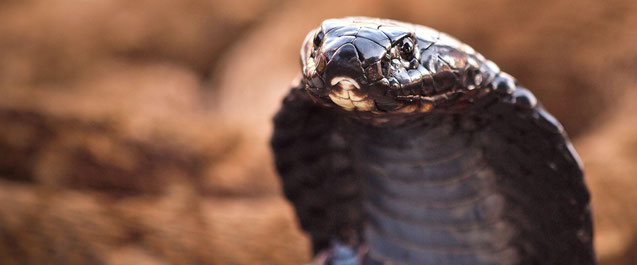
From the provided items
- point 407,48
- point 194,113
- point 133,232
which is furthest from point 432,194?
point 194,113

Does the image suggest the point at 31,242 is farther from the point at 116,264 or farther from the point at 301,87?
the point at 301,87

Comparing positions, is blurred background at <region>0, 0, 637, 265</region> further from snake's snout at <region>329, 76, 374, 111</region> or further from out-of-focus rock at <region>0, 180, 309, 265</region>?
snake's snout at <region>329, 76, 374, 111</region>

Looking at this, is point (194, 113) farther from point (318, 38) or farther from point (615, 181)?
point (318, 38)

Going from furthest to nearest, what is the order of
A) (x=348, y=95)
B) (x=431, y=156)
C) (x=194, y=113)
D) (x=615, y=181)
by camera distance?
1. (x=194, y=113)
2. (x=615, y=181)
3. (x=431, y=156)
4. (x=348, y=95)

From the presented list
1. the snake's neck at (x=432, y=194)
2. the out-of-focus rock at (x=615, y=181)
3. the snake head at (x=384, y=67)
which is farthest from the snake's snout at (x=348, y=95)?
the out-of-focus rock at (x=615, y=181)

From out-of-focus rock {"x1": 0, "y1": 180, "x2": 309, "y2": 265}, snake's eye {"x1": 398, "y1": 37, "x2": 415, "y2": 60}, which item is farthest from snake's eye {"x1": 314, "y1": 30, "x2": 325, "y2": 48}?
out-of-focus rock {"x1": 0, "y1": 180, "x2": 309, "y2": 265}

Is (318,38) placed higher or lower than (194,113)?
lower
